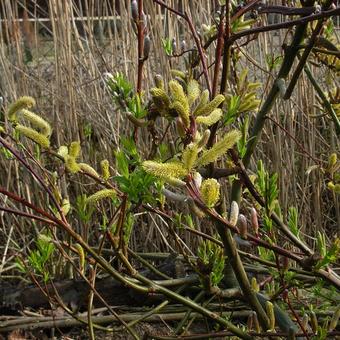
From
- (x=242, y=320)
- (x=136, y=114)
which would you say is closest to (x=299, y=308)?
(x=242, y=320)

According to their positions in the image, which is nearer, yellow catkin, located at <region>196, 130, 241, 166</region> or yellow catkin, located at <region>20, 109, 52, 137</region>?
yellow catkin, located at <region>196, 130, 241, 166</region>

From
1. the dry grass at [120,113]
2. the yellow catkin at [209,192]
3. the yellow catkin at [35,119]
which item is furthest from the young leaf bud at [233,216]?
the dry grass at [120,113]

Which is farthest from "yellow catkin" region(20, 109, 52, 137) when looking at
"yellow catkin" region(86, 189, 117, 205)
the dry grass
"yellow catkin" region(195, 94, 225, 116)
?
the dry grass

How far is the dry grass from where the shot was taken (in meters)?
2.26

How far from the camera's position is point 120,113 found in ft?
7.95

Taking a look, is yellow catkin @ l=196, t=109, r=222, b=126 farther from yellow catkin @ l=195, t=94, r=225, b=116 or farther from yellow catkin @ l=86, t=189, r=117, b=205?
yellow catkin @ l=86, t=189, r=117, b=205

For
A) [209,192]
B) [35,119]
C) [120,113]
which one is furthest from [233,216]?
[120,113]

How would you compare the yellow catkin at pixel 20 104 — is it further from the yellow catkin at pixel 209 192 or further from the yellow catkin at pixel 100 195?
the yellow catkin at pixel 209 192

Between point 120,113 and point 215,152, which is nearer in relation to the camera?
point 215,152

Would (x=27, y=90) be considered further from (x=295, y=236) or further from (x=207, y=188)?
(x=207, y=188)

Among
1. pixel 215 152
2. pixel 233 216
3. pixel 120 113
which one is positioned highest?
pixel 215 152

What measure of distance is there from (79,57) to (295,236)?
1.72 m

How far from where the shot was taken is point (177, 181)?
81cm

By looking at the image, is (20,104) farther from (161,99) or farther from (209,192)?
(209,192)
